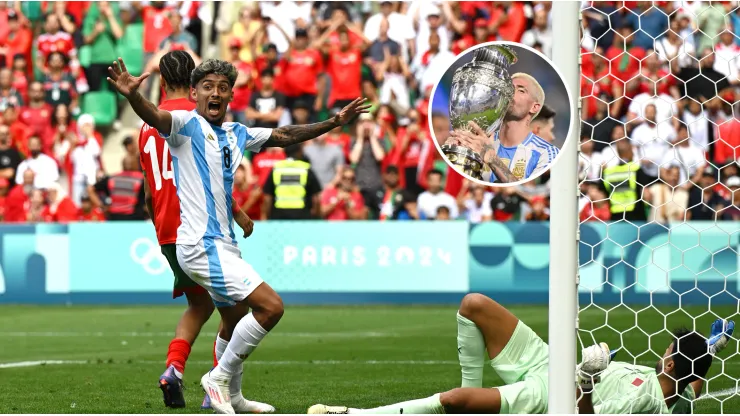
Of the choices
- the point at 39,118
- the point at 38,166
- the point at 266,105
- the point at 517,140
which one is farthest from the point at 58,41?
the point at 517,140

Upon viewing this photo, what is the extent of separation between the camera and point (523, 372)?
599 centimetres

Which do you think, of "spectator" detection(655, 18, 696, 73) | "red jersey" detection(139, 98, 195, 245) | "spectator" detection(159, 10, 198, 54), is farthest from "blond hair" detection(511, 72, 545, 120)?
"spectator" detection(159, 10, 198, 54)

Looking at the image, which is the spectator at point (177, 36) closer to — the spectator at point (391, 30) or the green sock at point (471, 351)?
the spectator at point (391, 30)

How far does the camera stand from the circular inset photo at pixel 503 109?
17.4 ft

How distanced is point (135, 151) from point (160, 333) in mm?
5731

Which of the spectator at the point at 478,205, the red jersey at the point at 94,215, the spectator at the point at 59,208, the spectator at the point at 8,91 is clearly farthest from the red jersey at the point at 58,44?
the spectator at the point at 478,205

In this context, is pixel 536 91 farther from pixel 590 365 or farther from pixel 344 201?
pixel 344 201

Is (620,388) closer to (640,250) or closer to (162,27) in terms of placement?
Answer: (640,250)

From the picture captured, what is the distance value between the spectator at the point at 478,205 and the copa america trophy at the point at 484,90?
11.4 metres

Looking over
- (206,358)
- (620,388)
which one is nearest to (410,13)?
(206,358)

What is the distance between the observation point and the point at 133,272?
15.9 m

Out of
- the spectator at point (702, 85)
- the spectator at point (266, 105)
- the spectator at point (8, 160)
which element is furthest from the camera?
the spectator at point (266, 105)

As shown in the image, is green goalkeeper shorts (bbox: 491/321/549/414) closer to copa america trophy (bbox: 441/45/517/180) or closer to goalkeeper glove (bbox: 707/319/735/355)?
goalkeeper glove (bbox: 707/319/735/355)

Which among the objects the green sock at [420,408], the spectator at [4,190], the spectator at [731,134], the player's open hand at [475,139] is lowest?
the green sock at [420,408]
